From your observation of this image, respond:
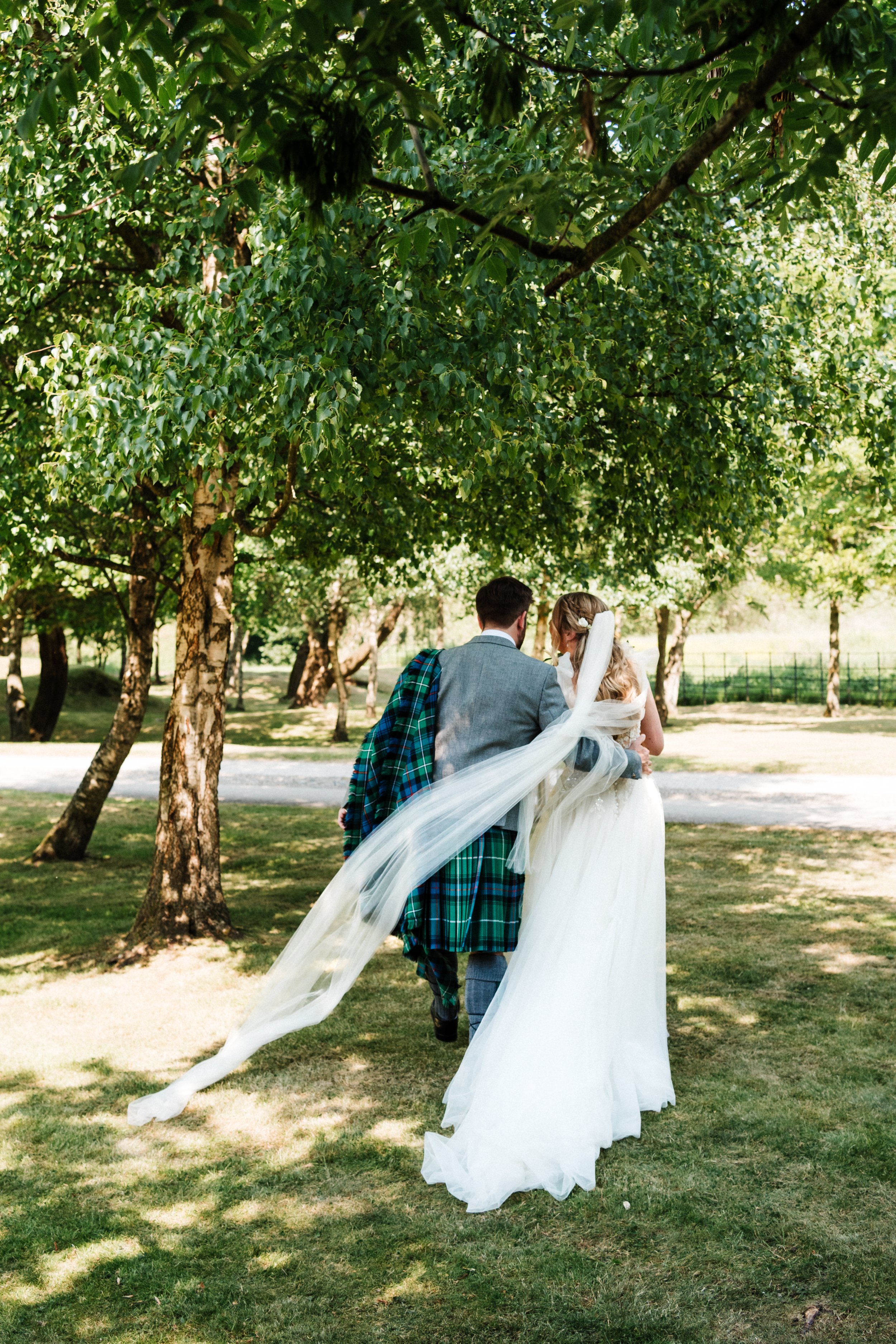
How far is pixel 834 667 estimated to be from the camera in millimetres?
30859

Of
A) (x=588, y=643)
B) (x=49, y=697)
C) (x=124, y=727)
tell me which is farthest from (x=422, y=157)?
(x=49, y=697)

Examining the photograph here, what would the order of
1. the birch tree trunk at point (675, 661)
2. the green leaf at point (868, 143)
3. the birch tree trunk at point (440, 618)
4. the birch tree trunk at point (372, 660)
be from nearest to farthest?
the green leaf at point (868, 143) → the birch tree trunk at point (372, 660) → the birch tree trunk at point (675, 661) → the birch tree trunk at point (440, 618)

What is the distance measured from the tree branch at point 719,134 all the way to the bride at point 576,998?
170 centimetres

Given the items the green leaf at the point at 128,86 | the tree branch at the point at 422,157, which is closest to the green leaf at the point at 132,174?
the green leaf at the point at 128,86

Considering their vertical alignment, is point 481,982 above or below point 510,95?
below

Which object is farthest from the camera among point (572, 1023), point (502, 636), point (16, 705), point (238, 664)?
point (238, 664)

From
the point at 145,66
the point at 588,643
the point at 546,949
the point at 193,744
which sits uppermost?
the point at 145,66

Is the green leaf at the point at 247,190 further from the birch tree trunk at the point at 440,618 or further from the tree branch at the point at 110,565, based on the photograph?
the birch tree trunk at the point at 440,618

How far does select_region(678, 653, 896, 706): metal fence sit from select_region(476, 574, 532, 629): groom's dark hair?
108 ft

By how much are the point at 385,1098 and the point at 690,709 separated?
32611 mm

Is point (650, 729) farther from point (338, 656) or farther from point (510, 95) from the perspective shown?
point (338, 656)

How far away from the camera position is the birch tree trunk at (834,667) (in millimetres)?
29375

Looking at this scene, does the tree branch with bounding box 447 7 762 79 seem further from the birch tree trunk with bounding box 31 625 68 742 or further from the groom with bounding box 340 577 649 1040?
the birch tree trunk with bounding box 31 625 68 742

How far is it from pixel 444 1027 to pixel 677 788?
1138 cm
